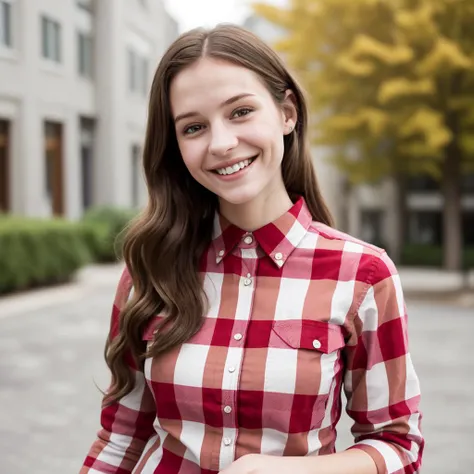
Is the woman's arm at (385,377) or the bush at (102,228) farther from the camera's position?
the bush at (102,228)

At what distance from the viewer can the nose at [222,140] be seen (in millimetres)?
1460

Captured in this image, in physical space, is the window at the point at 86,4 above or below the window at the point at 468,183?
above

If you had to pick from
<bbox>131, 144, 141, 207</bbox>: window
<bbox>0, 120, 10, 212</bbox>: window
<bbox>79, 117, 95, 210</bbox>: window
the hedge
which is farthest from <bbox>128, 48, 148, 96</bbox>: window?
the hedge

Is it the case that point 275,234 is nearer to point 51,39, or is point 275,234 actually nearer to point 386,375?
point 386,375

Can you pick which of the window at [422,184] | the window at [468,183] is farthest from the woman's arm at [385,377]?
the window at [422,184]

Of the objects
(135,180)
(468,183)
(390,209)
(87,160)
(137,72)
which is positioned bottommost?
(390,209)

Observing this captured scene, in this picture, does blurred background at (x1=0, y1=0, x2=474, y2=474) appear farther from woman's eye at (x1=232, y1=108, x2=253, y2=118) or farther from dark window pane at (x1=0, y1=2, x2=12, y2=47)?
woman's eye at (x1=232, y1=108, x2=253, y2=118)

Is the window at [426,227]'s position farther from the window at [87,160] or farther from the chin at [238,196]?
the chin at [238,196]

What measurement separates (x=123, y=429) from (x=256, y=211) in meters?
0.53

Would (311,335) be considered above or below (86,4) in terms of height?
below

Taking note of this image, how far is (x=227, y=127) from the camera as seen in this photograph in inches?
58.0

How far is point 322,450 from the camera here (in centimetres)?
150

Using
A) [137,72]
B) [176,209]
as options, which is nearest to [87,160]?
[137,72]

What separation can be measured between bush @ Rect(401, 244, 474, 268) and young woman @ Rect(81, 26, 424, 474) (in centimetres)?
1781
